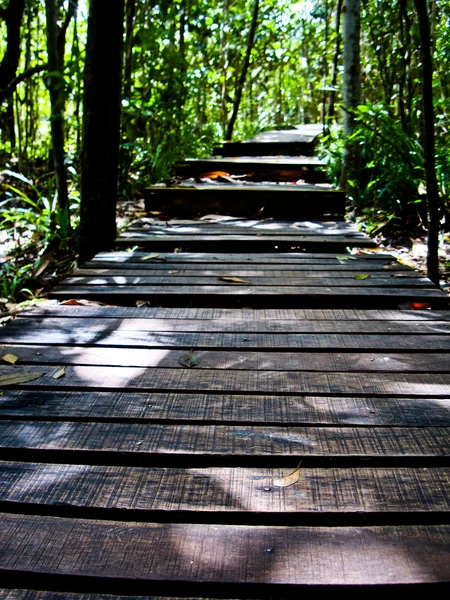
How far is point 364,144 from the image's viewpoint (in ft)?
20.5

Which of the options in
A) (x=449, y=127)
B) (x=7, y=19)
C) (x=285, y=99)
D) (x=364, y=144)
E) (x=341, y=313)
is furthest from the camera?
(x=285, y=99)

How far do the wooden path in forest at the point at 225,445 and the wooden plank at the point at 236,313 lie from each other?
0.01 meters

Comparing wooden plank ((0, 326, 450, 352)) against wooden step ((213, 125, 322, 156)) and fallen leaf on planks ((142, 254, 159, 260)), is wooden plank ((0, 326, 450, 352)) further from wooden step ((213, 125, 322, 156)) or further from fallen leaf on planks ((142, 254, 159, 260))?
wooden step ((213, 125, 322, 156))

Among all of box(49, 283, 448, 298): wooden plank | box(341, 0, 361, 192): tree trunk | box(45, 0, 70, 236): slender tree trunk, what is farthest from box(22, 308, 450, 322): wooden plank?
box(341, 0, 361, 192): tree trunk

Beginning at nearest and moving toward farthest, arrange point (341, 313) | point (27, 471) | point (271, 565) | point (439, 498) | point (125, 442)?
Result: point (271, 565)
point (439, 498)
point (27, 471)
point (125, 442)
point (341, 313)

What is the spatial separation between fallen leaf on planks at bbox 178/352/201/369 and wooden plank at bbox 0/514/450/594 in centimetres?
82

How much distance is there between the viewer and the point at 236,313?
2482mm

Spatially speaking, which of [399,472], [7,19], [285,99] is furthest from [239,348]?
[285,99]

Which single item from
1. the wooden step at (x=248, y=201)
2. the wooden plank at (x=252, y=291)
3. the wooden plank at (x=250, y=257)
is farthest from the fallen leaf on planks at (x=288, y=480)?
the wooden step at (x=248, y=201)

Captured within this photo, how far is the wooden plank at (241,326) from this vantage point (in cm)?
224

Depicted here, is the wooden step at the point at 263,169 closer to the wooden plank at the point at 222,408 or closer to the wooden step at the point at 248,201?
the wooden step at the point at 248,201

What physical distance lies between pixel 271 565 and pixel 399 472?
1.40ft

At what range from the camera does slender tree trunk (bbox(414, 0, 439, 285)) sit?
3314mm

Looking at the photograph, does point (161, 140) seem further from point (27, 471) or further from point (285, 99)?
point (285, 99)
